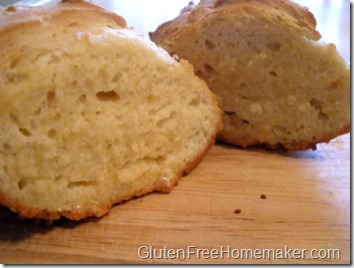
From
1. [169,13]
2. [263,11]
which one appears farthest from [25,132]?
[169,13]

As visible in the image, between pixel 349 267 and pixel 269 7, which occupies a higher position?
pixel 269 7

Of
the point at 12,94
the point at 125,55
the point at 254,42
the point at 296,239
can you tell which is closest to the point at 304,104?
the point at 254,42

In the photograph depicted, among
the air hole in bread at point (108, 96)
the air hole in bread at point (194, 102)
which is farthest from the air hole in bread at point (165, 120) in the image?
the air hole in bread at point (108, 96)

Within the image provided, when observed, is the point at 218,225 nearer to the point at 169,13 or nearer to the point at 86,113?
the point at 86,113

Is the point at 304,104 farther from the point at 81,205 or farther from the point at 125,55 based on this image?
the point at 81,205

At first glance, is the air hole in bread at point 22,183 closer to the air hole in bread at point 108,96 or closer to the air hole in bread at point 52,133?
the air hole in bread at point 52,133

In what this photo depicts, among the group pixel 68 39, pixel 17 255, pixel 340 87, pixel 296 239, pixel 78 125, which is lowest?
pixel 17 255

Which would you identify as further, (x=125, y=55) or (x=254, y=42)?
(x=254, y=42)
